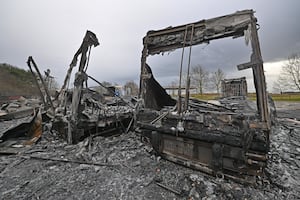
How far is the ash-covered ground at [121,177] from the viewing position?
1993 millimetres

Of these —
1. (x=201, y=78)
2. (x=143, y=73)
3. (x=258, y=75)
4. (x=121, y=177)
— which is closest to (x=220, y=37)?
(x=258, y=75)

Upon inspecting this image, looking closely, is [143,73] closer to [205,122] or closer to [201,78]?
[205,122]

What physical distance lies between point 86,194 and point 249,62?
9.75 feet

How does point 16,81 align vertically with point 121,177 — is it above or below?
above

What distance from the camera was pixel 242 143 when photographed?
1.95m

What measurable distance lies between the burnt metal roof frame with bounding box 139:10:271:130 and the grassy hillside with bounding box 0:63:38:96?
82.1 feet

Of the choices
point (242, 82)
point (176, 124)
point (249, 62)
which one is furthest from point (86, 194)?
point (242, 82)

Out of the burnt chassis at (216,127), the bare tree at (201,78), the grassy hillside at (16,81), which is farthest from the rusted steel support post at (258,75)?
the grassy hillside at (16,81)

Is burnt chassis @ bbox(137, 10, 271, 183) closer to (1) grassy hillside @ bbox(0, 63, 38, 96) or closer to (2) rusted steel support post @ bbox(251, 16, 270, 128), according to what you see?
(2) rusted steel support post @ bbox(251, 16, 270, 128)

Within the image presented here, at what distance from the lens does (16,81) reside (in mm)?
22391

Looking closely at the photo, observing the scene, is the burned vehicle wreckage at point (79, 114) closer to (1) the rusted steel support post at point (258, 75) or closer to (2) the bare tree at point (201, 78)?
(1) the rusted steel support post at point (258, 75)

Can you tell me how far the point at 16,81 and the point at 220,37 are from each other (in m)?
29.5

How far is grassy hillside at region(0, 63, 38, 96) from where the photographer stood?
20.8 metres

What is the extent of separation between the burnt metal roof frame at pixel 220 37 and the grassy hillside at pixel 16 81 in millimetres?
25031
